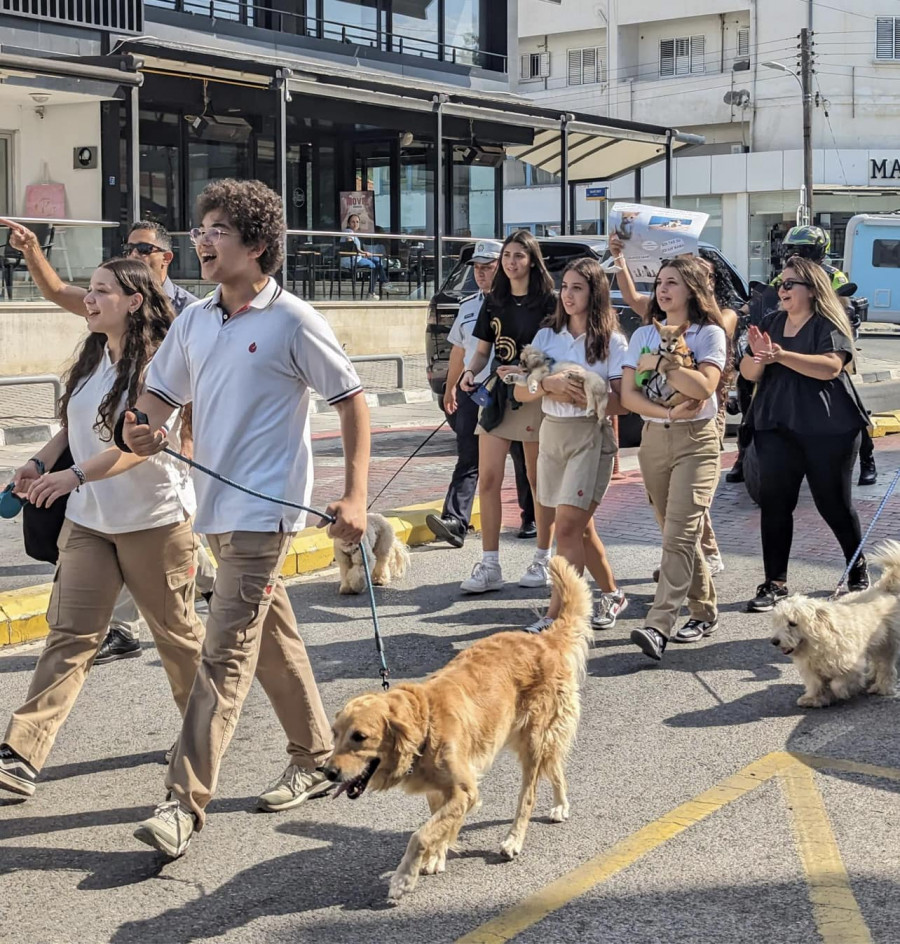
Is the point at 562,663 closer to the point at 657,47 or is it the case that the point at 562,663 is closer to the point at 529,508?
the point at 529,508

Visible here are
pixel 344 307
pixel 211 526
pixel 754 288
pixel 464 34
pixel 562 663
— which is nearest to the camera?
pixel 211 526

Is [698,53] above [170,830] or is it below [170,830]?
above

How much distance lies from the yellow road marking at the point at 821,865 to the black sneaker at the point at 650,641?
1.25 meters

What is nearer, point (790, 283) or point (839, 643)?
point (839, 643)

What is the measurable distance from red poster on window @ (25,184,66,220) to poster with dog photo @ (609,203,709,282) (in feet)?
48.9

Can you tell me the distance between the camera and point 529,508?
9.31 meters

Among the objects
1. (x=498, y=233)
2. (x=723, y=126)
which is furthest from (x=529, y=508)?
(x=723, y=126)

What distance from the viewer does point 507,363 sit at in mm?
7695

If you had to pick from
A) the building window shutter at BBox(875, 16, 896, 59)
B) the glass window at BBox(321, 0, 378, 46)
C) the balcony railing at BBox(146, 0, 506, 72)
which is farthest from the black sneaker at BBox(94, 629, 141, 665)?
the building window shutter at BBox(875, 16, 896, 59)

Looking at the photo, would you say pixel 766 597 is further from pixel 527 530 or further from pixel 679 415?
pixel 527 530

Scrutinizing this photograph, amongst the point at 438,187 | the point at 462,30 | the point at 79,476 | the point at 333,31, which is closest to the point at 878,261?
the point at 462,30

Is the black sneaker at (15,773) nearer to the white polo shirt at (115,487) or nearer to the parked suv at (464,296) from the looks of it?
the white polo shirt at (115,487)

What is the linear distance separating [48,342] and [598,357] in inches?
529

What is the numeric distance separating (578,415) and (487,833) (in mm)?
2778
